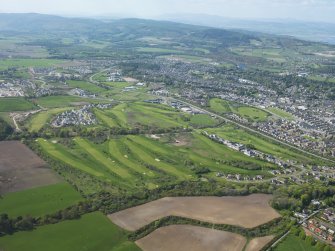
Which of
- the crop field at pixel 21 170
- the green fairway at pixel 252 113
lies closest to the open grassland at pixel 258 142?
the green fairway at pixel 252 113

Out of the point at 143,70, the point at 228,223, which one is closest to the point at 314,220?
the point at 228,223

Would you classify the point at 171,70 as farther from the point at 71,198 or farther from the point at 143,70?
the point at 71,198

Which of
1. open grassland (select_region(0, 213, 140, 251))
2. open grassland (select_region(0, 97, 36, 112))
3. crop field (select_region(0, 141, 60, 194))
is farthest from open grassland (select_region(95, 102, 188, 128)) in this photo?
open grassland (select_region(0, 213, 140, 251))

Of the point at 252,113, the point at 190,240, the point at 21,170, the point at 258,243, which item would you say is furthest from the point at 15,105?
the point at 258,243

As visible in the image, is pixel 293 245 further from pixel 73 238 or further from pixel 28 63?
pixel 28 63

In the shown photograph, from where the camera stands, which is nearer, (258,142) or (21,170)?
(21,170)

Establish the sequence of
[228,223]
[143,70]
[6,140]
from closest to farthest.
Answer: [228,223]
[6,140]
[143,70]

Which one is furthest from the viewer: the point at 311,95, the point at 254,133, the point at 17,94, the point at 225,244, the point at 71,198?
the point at 311,95
